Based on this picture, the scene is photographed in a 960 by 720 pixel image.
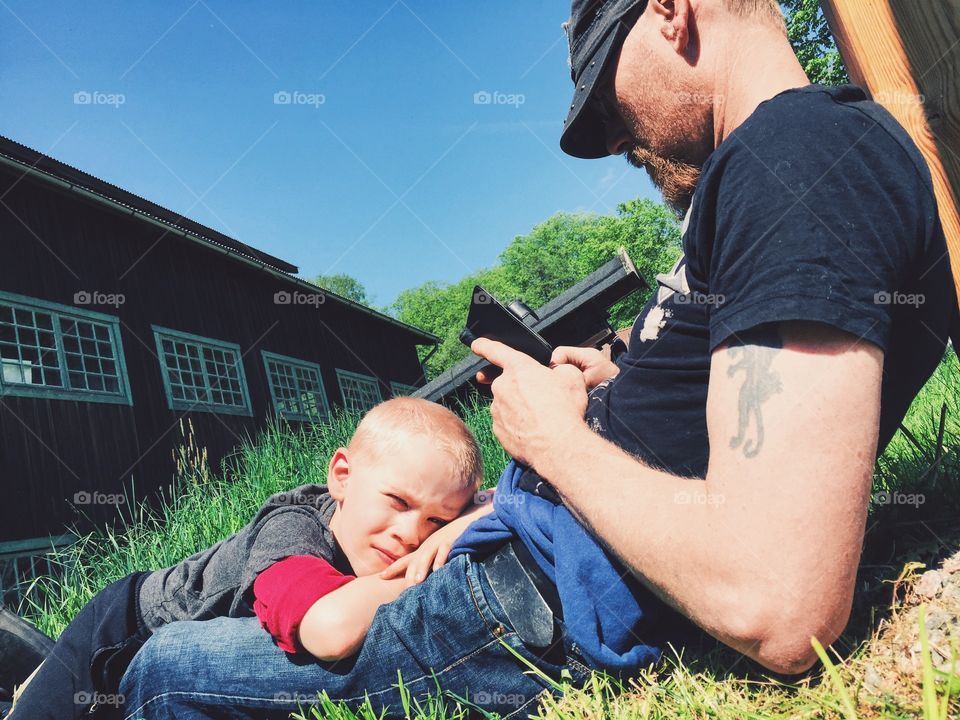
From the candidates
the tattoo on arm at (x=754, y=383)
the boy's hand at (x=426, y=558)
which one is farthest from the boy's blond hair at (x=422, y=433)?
the tattoo on arm at (x=754, y=383)

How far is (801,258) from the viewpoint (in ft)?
3.48

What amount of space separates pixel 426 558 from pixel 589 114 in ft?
4.89

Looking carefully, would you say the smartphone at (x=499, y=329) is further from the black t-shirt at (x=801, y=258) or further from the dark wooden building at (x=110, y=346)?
the dark wooden building at (x=110, y=346)

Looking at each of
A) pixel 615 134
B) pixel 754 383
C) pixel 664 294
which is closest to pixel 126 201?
pixel 615 134

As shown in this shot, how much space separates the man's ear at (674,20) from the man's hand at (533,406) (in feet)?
3.01

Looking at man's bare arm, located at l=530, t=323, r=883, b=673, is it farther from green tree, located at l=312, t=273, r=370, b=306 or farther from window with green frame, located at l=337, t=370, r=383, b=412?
green tree, located at l=312, t=273, r=370, b=306

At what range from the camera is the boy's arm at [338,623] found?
1.46 m

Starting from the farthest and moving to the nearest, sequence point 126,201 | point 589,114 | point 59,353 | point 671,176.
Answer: point 126,201
point 59,353
point 589,114
point 671,176

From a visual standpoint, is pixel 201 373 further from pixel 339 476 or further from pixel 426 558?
pixel 426 558

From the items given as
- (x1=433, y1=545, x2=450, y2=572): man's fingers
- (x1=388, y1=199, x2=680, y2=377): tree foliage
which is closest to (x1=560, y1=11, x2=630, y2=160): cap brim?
(x1=433, y1=545, x2=450, y2=572): man's fingers

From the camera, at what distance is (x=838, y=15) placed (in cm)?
177

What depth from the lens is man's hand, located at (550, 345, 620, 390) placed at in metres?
2.13

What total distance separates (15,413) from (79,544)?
171 cm

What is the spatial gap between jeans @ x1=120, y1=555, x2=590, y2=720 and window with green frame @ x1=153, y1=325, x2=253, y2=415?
30.3 ft
